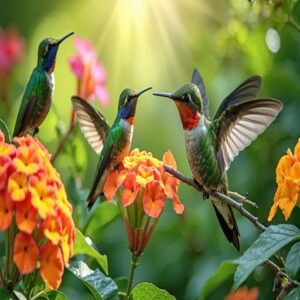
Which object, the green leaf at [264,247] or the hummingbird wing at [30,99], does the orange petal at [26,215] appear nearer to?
the green leaf at [264,247]

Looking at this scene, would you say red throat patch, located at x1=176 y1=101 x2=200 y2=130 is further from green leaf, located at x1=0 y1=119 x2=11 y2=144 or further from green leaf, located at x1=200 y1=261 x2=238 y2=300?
Result: green leaf, located at x1=0 y1=119 x2=11 y2=144

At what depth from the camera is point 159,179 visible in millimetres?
2082

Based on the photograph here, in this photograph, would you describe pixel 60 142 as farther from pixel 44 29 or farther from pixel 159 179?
pixel 44 29

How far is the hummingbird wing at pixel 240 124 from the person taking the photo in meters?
2.33

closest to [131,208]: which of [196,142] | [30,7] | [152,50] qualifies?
[196,142]

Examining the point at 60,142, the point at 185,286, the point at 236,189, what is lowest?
the point at 185,286

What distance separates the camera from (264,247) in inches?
74.0

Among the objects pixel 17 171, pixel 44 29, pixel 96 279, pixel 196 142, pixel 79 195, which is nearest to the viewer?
pixel 17 171

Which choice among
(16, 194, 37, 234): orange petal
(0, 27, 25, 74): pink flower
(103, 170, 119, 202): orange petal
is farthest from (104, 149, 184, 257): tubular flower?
(0, 27, 25, 74): pink flower

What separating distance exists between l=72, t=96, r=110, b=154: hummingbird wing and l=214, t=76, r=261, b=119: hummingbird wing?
349 millimetres

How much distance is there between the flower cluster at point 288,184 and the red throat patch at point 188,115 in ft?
1.73

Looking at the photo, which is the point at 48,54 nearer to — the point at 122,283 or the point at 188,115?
the point at 188,115

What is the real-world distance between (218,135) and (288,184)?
0.66m

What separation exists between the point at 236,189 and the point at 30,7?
3495 mm
